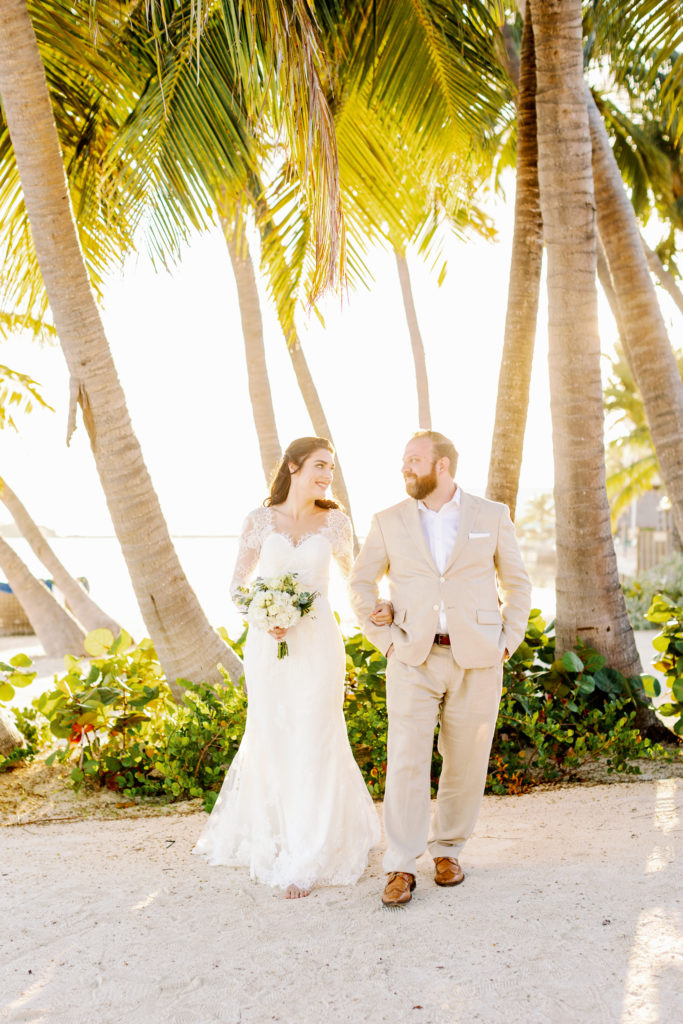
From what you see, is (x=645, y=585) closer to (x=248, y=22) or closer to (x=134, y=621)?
(x=134, y=621)

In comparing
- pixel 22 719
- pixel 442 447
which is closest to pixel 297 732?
pixel 442 447

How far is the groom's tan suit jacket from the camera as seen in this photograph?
4043mm

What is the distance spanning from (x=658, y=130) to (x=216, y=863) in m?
14.7

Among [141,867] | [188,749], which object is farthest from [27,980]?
[188,749]

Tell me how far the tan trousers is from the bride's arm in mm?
1009

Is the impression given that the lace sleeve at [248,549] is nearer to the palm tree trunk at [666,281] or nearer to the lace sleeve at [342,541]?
the lace sleeve at [342,541]

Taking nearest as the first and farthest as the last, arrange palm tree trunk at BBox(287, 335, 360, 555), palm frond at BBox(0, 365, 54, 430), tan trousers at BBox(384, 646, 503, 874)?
Answer: 1. tan trousers at BBox(384, 646, 503, 874)
2. palm tree trunk at BBox(287, 335, 360, 555)
3. palm frond at BBox(0, 365, 54, 430)

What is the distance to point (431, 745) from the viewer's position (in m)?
4.07

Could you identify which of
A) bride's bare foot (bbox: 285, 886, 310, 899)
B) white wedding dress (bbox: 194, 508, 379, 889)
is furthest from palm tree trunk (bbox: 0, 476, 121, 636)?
bride's bare foot (bbox: 285, 886, 310, 899)

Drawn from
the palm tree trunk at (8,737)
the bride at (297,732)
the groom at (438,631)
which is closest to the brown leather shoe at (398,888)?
the groom at (438,631)

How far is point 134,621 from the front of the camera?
18.3m

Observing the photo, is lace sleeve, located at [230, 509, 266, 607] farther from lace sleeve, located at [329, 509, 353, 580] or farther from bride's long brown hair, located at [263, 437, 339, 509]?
lace sleeve, located at [329, 509, 353, 580]

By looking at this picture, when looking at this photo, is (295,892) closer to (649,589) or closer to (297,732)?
(297,732)

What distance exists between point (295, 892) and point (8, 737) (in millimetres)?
2957
